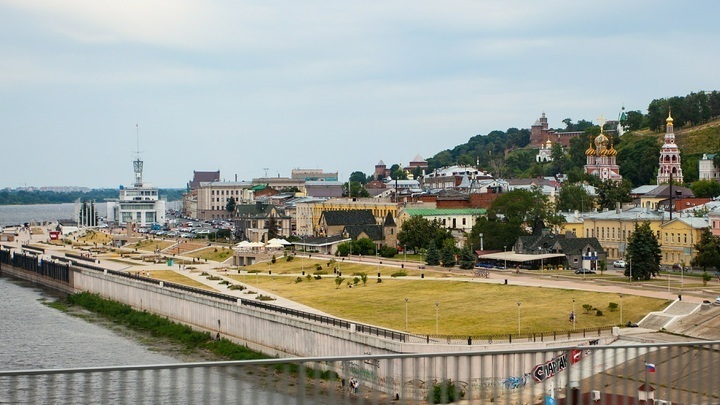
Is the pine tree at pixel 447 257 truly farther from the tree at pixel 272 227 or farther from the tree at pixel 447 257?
the tree at pixel 272 227

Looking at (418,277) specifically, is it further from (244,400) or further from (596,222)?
(244,400)

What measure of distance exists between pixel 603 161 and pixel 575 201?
95.0ft

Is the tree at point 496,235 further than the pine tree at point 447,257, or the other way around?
the tree at point 496,235

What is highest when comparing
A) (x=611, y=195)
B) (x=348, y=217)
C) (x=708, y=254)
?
(x=611, y=195)

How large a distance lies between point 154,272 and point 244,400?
3351 inches

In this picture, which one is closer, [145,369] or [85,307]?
[145,369]

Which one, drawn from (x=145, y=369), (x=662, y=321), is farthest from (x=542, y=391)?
(x=662, y=321)

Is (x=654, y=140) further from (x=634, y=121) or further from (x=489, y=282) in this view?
(x=489, y=282)

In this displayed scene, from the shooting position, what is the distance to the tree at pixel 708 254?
226ft

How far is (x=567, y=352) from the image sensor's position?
993 cm

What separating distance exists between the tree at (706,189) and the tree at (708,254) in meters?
42.9

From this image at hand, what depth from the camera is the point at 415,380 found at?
380 inches

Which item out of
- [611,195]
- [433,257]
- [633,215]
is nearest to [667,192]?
[611,195]

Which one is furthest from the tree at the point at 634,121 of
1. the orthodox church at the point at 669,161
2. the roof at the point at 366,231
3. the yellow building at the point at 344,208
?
the roof at the point at 366,231
